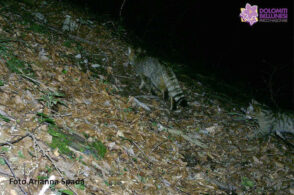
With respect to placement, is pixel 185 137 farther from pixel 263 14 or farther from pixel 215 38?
pixel 215 38

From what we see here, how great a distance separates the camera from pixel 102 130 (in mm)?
4508

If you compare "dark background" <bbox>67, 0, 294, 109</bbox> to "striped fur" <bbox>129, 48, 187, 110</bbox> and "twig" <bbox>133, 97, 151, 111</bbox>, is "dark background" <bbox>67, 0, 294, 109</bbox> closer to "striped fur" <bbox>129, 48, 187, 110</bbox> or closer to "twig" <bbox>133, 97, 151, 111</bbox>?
"striped fur" <bbox>129, 48, 187, 110</bbox>

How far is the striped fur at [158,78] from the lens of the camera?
6648mm

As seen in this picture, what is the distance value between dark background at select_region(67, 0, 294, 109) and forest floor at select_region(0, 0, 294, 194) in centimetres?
385

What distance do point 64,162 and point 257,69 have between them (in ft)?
43.1

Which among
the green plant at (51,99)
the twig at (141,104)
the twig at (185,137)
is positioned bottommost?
the twig at (185,137)

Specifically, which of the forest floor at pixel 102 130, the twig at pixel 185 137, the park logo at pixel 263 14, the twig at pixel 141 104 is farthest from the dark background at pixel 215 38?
the twig at pixel 185 137

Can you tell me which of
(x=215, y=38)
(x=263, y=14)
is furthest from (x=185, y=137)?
(x=215, y=38)

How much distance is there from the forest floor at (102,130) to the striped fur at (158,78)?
0.96 feet

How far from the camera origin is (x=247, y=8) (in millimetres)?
11047

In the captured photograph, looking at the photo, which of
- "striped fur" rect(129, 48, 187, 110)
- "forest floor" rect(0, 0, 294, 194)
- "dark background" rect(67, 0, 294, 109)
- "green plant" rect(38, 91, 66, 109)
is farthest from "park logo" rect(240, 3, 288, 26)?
"green plant" rect(38, 91, 66, 109)

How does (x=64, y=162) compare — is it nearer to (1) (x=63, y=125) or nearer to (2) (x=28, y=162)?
(2) (x=28, y=162)

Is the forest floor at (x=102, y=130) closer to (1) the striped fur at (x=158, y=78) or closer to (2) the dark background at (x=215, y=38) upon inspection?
(1) the striped fur at (x=158, y=78)

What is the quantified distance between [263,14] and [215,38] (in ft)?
13.4
